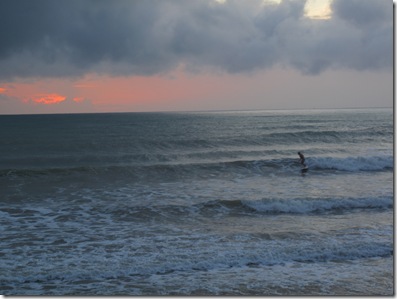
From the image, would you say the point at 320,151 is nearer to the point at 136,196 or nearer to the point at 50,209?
the point at 136,196

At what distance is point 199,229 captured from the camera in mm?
12742

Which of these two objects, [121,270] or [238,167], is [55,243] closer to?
[121,270]

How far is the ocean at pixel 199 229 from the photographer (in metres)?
8.77

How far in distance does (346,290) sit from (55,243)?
779 centimetres

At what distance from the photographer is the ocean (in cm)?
877

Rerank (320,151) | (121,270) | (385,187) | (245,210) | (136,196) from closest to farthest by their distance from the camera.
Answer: (121,270) → (245,210) → (136,196) → (385,187) → (320,151)

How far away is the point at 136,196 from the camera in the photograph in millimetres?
17859

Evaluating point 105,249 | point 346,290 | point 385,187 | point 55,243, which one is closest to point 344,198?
point 385,187

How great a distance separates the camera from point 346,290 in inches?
326

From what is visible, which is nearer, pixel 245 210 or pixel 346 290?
pixel 346 290

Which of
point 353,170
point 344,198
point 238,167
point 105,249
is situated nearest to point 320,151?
point 353,170

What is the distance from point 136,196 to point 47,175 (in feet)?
28.4

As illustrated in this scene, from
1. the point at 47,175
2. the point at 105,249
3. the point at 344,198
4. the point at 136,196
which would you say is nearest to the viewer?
the point at 105,249

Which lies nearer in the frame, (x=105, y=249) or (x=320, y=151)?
(x=105, y=249)
